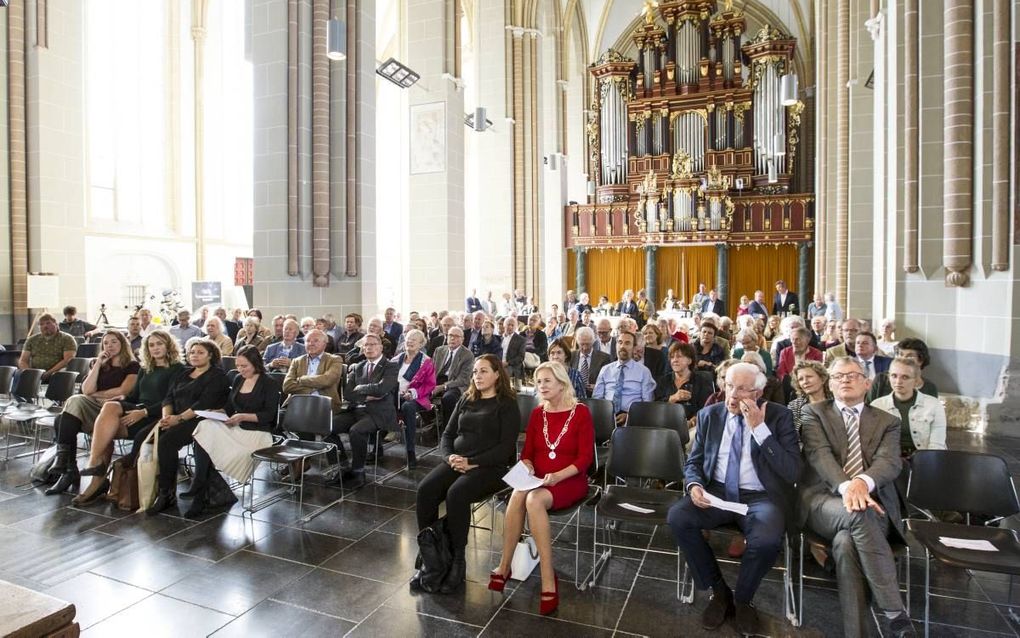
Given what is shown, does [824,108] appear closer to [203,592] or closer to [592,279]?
[592,279]

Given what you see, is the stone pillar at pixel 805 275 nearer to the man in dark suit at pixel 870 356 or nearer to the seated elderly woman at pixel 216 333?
the man in dark suit at pixel 870 356

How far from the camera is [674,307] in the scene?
17.2 m

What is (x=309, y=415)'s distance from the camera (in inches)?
204

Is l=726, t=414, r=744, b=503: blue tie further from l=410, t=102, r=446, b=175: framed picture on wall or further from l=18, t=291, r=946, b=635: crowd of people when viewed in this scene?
l=410, t=102, r=446, b=175: framed picture on wall

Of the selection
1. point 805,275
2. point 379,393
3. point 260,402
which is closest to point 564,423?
point 379,393

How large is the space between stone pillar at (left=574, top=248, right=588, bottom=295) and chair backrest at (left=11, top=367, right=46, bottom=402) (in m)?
15.9

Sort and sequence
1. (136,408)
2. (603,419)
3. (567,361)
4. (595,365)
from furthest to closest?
(595,365), (567,361), (136,408), (603,419)

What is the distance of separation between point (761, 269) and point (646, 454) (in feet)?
55.0

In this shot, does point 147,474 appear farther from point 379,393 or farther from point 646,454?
point 646,454

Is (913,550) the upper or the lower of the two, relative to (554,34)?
lower

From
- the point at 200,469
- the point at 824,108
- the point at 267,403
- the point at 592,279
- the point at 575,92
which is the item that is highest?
the point at 575,92

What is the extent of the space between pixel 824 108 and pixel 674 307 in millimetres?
5921

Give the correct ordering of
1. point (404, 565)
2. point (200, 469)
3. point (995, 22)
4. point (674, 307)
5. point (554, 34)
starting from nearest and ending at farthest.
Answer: point (404, 565) < point (200, 469) < point (995, 22) < point (674, 307) < point (554, 34)

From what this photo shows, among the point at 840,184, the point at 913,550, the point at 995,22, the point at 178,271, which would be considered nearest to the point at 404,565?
the point at 913,550
